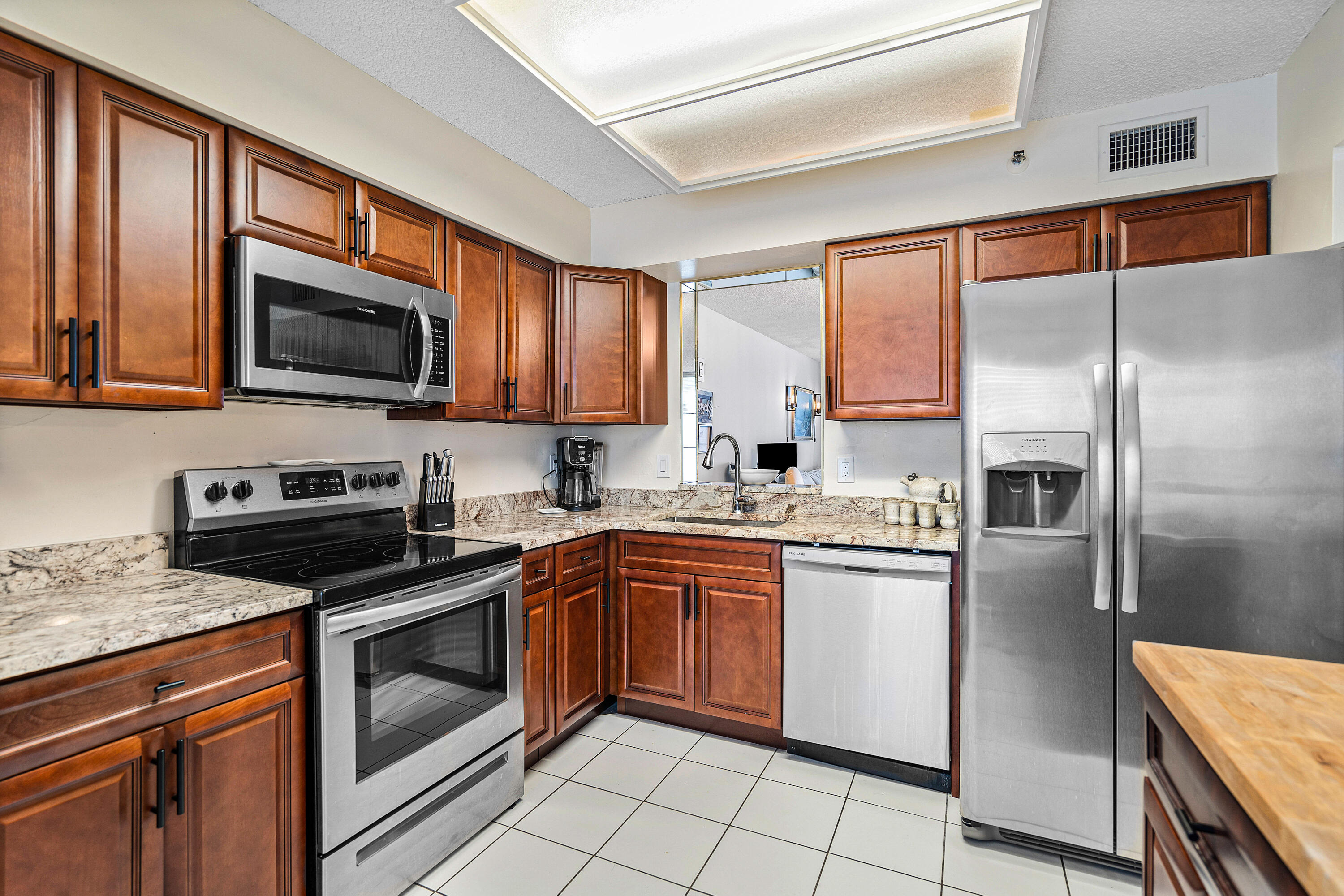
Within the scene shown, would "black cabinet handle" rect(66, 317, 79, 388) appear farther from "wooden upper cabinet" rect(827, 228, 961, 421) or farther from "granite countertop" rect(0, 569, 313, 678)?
"wooden upper cabinet" rect(827, 228, 961, 421)

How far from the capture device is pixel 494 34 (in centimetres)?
186

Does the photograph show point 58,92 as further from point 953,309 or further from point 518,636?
point 953,309

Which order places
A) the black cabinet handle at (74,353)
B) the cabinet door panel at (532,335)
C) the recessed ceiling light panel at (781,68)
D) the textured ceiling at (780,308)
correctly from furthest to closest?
the textured ceiling at (780,308) < the cabinet door panel at (532,335) < the recessed ceiling light panel at (781,68) < the black cabinet handle at (74,353)

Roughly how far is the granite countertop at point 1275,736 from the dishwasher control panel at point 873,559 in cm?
111

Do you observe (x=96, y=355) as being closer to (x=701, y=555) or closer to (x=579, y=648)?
(x=579, y=648)

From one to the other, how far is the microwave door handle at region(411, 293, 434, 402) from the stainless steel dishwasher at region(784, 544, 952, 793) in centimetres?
149

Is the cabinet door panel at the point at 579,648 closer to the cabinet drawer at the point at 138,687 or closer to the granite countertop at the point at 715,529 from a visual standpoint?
the granite countertop at the point at 715,529

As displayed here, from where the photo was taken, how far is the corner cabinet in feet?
10.5

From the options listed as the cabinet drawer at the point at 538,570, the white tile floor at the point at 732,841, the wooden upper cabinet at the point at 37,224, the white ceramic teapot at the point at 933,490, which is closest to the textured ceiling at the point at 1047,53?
the wooden upper cabinet at the point at 37,224

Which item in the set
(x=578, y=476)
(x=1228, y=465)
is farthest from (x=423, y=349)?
(x=1228, y=465)

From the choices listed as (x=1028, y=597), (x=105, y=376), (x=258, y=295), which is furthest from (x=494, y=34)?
(x=1028, y=597)

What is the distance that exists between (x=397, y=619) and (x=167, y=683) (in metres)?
0.53

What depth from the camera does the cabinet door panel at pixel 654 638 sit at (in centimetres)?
276

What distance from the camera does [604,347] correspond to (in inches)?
128
